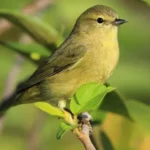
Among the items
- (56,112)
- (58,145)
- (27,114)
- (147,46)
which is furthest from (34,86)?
(56,112)

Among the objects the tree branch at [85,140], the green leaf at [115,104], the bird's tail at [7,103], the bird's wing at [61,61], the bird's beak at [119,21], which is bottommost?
the bird's tail at [7,103]

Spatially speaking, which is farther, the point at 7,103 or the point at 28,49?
the point at 7,103

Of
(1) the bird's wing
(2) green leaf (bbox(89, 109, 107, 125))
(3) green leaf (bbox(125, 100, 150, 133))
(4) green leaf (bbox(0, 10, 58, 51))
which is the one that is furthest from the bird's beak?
(3) green leaf (bbox(125, 100, 150, 133))

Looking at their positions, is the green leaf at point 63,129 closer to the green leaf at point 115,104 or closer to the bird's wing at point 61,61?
the green leaf at point 115,104

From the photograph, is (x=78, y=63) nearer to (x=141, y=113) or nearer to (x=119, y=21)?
(x=119, y=21)

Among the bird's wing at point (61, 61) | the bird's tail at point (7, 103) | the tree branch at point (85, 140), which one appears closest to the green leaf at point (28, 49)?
the bird's tail at point (7, 103)

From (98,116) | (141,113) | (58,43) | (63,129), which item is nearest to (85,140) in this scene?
(63,129)
